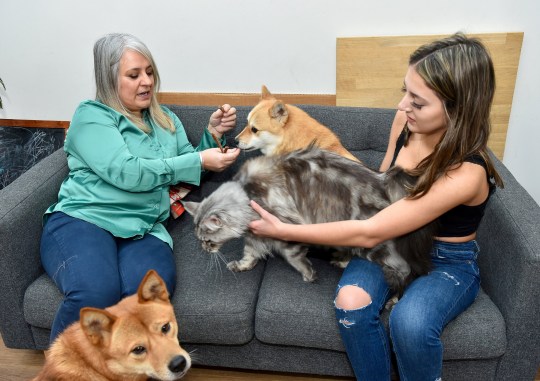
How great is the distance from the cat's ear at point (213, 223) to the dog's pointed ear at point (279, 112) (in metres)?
0.76

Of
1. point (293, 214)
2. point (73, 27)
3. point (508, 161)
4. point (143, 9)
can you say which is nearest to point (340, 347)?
point (293, 214)

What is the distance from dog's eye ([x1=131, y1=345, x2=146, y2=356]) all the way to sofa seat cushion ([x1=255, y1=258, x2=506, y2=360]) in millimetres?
501

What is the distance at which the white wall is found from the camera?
2.65 m

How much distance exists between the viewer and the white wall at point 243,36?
2.65m

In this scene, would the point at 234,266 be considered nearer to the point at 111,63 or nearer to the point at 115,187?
the point at 115,187

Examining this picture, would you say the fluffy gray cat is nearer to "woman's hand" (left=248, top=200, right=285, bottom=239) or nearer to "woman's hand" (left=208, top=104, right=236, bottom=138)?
"woman's hand" (left=248, top=200, right=285, bottom=239)

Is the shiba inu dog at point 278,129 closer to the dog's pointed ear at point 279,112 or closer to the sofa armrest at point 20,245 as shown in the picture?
the dog's pointed ear at point 279,112

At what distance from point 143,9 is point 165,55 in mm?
308

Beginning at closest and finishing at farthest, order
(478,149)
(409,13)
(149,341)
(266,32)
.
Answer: (149,341)
(478,149)
(409,13)
(266,32)

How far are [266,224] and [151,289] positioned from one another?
1.66 ft

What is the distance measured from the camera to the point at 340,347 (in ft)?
5.82

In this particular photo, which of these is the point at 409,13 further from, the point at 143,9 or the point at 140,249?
the point at 140,249

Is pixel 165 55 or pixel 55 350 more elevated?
pixel 165 55

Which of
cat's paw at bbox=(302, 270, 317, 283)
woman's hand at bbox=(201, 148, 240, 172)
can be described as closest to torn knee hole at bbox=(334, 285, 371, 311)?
cat's paw at bbox=(302, 270, 317, 283)
